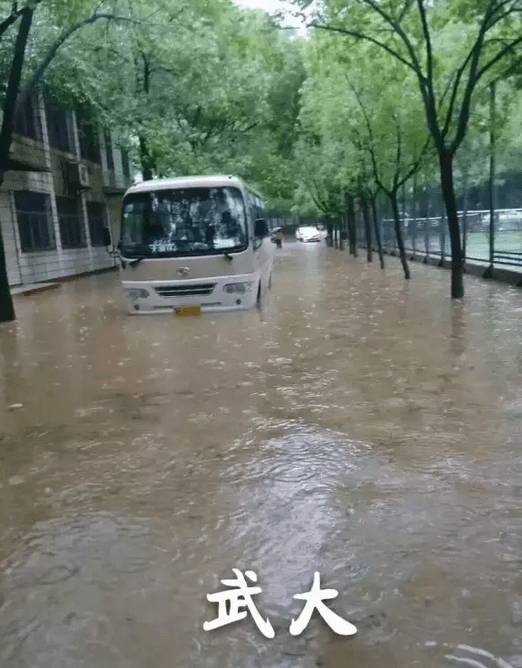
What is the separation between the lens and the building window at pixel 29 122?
2445cm

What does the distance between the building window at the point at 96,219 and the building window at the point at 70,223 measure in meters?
1.61

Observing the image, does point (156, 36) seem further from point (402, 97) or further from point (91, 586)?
point (91, 586)

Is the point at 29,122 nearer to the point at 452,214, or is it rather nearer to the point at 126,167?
the point at 126,167

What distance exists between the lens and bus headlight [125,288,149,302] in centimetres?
1287

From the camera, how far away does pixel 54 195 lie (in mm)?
28141

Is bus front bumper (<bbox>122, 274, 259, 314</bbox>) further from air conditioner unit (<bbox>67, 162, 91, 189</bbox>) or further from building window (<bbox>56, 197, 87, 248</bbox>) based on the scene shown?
air conditioner unit (<bbox>67, 162, 91, 189</bbox>)

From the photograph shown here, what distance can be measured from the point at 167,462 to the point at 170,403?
5.90ft

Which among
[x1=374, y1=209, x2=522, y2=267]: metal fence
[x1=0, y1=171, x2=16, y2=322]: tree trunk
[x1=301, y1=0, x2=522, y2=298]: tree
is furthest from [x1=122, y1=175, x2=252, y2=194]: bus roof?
[x1=374, y1=209, x2=522, y2=267]: metal fence

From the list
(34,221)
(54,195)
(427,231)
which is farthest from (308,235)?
(34,221)

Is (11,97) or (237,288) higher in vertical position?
(11,97)

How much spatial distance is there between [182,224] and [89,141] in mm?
22195

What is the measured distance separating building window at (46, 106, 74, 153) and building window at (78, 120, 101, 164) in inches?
26.3

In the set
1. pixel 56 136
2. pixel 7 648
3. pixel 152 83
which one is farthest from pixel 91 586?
pixel 56 136

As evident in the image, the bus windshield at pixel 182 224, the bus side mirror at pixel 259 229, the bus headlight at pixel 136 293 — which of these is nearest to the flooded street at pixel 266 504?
the bus headlight at pixel 136 293
